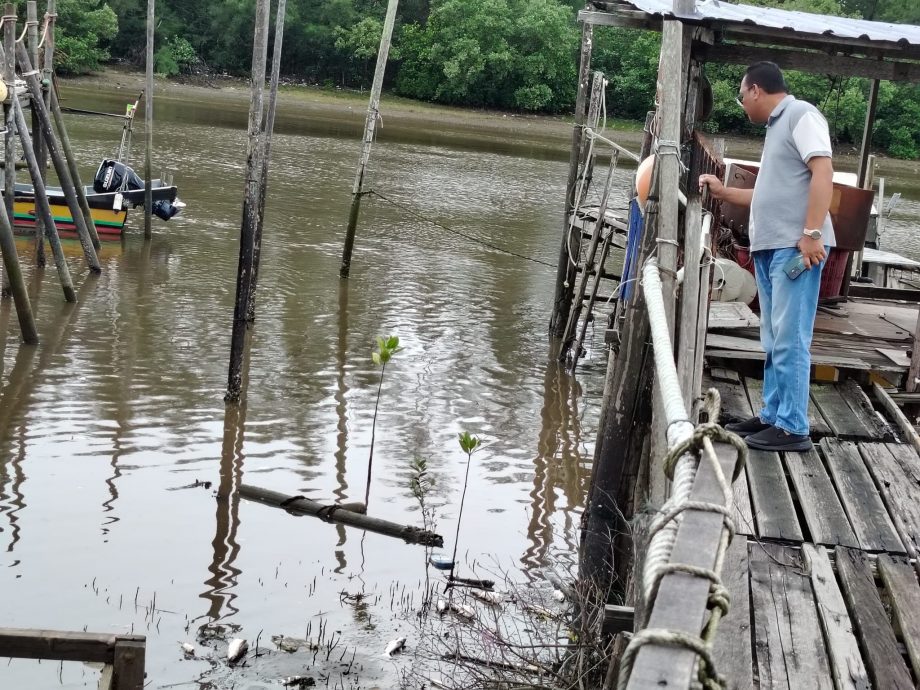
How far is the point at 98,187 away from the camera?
1603 centimetres

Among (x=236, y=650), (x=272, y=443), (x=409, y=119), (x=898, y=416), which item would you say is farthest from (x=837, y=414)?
(x=409, y=119)

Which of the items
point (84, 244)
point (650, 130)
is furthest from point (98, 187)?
point (650, 130)

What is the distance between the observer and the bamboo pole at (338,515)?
656 cm

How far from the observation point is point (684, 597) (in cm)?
174

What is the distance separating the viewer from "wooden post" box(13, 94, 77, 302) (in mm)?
11203

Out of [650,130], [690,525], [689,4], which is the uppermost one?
[689,4]

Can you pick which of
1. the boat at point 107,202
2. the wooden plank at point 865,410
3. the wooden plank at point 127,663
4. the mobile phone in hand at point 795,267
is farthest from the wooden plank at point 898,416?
the boat at point 107,202

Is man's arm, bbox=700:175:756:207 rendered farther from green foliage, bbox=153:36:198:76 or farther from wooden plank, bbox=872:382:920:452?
green foliage, bbox=153:36:198:76

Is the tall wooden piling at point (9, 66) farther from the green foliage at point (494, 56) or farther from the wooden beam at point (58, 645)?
the green foliage at point (494, 56)

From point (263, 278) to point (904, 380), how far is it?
8859 mm

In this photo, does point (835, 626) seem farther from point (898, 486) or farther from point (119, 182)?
point (119, 182)

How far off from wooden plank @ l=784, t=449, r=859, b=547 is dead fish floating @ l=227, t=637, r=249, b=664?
2.61m

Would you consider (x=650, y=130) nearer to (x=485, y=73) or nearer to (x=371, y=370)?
(x=371, y=370)

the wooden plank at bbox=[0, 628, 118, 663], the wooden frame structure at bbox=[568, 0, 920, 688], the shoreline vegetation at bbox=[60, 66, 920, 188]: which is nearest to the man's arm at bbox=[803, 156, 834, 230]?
the wooden frame structure at bbox=[568, 0, 920, 688]
